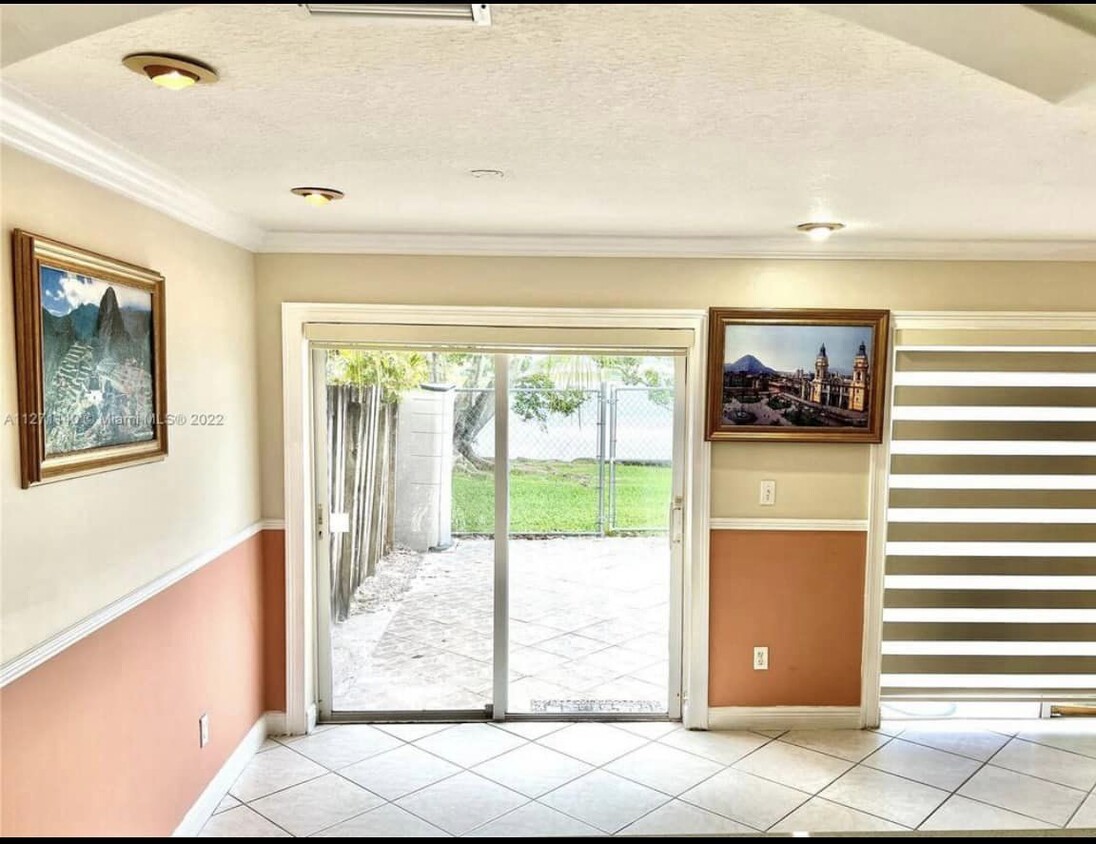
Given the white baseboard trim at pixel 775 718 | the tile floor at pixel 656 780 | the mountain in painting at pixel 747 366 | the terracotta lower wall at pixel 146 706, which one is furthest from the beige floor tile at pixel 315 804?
the mountain in painting at pixel 747 366

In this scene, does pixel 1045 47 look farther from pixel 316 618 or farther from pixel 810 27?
pixel 316 618

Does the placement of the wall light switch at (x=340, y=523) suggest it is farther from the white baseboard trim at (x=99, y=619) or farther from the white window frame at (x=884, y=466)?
the white window frame at (x=884, y=466)

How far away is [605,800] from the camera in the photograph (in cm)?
302

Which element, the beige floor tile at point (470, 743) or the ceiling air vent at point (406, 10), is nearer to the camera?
the ceiling air vent at point (406, 10)

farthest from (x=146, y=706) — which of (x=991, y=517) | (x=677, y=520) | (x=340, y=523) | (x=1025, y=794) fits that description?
(x=991, y=517)

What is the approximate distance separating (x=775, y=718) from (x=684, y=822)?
3.35 ft

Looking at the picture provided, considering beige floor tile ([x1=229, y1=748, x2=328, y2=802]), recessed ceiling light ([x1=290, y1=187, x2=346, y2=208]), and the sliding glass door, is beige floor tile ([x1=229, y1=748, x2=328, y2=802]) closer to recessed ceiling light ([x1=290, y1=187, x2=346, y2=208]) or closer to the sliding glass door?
the sliding glass door

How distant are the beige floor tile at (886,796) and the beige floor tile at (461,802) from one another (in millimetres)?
1300

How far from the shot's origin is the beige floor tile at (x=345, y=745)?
3342 mm

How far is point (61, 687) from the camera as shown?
77.6 inches

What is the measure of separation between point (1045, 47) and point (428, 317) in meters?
2.66

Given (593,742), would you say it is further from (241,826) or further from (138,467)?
(138,467)

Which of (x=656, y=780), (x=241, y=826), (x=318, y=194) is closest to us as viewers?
(x=318, y=194)

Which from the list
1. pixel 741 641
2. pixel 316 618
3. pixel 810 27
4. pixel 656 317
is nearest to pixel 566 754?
pixel 741 641
